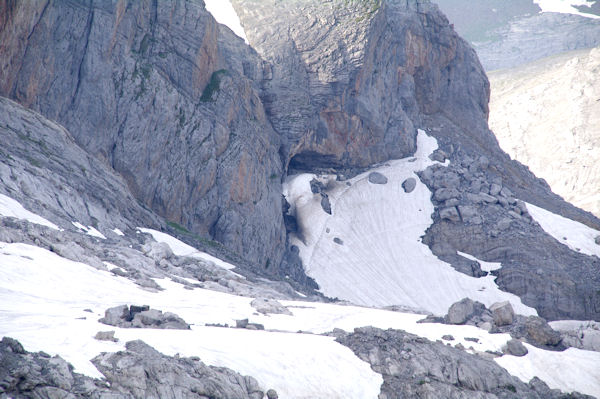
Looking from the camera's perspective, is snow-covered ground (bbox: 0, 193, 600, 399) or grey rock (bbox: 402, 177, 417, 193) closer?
snow-covered ground (bbox: 0, 193, 600, 399)

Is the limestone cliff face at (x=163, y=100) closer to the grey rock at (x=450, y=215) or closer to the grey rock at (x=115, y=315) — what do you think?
the grey rock at (x=450, y=215)

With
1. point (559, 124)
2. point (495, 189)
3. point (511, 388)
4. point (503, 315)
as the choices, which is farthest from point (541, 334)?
point (559, 124)

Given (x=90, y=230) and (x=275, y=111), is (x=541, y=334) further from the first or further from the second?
(x=275, y=111)

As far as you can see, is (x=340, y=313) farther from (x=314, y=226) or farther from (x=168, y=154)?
(x=314, y=226)

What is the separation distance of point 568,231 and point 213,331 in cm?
6467

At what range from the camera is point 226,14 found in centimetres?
8006

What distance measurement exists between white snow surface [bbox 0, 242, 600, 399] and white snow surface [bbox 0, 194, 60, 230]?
12.9ft

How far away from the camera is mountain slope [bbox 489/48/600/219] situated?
155m

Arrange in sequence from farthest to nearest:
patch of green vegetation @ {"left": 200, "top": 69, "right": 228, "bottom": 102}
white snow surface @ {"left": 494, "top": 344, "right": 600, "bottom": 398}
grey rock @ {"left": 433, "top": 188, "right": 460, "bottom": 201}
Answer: grey rock @ {"left": 433, "top": 188, "right": 460, "bottom": 201}, patch of green vegetation @ {"left": 200, "top": 69, "right": 228, "bottom": 102}, white snow surface @ {"left": 494, "top": 344, "right": 600, "bottom": 398}

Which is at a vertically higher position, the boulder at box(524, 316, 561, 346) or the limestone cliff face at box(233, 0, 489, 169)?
the limestone cliff face at box(233, 0, 489, 169)

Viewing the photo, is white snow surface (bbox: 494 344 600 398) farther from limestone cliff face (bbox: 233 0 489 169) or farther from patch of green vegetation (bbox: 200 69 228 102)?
limestone cliff face (bbox: 233 0 489 169)

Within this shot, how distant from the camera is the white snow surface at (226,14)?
7838cm

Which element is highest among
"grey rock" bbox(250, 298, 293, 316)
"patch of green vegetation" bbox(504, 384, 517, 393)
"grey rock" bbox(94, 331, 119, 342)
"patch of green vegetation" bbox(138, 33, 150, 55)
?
"patch of green vegetation" bbox(138, 33, 150, 55)

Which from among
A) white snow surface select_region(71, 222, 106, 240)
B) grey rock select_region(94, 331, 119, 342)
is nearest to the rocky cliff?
white snow surface select_region(71, 222, 106, 240)
